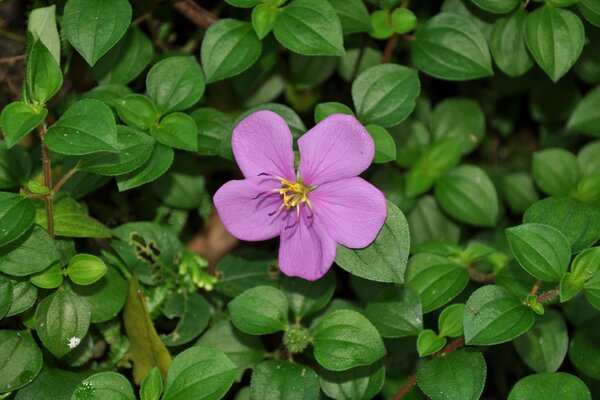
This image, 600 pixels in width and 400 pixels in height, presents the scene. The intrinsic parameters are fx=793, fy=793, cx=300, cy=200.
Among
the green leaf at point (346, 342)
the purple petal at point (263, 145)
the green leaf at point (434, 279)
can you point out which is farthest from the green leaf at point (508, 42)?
the green leaf at point (346, 342)

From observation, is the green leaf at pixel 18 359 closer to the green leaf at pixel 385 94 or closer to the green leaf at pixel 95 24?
A: the green leaf at pixel 95 24

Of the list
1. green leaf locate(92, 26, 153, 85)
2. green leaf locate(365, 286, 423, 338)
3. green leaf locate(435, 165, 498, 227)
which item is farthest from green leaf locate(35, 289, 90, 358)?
green leaf locate(435, 165, 498, 227)

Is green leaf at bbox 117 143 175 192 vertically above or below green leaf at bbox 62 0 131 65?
below

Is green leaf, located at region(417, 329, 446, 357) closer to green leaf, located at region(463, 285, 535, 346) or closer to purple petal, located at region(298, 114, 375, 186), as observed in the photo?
green leaf, located at region(463, 285, 535, 346)

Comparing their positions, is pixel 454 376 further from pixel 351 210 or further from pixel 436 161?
pixel 436 161

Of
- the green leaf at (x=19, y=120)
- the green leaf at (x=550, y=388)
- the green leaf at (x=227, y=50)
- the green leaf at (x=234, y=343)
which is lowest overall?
the green leaf at (x=234, y=343)

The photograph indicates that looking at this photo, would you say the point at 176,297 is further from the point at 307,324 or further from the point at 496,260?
the point at 496,260
